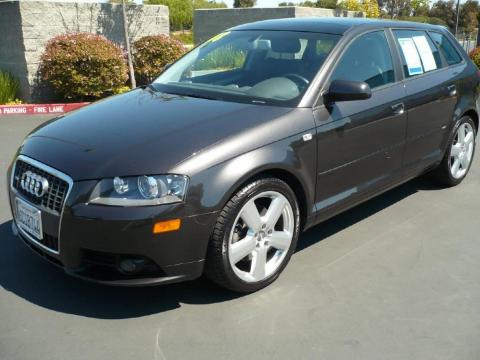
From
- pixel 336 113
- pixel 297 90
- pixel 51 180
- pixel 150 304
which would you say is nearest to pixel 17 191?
pixel 51 180

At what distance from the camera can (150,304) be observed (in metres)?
3.34

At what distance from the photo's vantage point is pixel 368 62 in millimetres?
4266

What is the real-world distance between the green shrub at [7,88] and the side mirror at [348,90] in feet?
28.0

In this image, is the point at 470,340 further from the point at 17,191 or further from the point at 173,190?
the point at 17,191

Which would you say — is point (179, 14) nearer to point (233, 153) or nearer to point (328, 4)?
point (328, 4)

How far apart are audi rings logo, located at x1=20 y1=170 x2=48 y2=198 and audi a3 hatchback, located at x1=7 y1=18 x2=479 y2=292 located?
0.04ft

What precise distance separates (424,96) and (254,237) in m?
2.33

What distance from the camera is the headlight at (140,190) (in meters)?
2.89

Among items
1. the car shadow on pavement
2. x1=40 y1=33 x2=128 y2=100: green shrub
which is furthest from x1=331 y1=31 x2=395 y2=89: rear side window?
x1=40 y1=33 x2=128 y2=100: green shrub

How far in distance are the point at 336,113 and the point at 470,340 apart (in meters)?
1.71

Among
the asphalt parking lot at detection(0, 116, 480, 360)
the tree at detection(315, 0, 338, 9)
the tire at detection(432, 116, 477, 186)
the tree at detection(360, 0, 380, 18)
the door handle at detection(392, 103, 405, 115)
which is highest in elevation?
the tree at detection(315, 0, 338, 9)

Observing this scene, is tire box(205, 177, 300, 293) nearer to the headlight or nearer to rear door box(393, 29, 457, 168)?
the headlight

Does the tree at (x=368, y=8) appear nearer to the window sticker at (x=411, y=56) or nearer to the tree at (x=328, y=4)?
the tree at (x=328, y=4)

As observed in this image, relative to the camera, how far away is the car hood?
9.86ft
